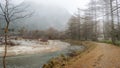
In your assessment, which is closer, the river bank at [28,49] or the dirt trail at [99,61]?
the dirt trail at [99,61]

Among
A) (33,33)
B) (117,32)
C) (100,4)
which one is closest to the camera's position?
(117,32)

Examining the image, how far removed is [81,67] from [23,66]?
698 centimetres

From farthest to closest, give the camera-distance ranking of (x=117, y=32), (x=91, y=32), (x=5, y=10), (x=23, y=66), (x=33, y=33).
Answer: (x=33, y=33)
(x=91, y=32)
(x=117, y=32)
(x=23, y=66)
(x=5, y=10)

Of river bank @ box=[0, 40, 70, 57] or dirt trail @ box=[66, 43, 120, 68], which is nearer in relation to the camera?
dirt trail @ box=[66, 43, 120, 68]

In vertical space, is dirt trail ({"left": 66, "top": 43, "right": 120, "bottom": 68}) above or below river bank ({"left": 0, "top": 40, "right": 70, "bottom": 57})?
above

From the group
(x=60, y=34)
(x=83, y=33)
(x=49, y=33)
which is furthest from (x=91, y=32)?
(x=49, y=33)

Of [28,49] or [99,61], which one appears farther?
[28,49]

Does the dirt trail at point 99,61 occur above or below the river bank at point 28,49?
above

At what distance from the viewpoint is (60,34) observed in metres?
83.0

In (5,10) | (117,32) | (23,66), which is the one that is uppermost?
(5,10)

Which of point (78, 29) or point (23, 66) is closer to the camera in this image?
point (23, 66)

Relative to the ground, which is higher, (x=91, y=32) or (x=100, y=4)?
(x=100, y=4)

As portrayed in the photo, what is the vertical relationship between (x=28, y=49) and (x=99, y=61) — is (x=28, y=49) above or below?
below

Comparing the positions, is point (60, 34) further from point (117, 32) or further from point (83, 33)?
point (117, 32)
